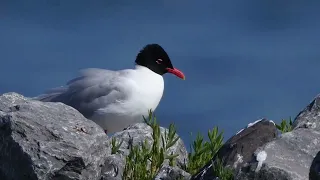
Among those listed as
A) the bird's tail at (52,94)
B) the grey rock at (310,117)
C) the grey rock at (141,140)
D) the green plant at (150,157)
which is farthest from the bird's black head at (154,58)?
the grey rock at (310,117)

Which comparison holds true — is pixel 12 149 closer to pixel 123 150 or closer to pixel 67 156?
pixel 67 156

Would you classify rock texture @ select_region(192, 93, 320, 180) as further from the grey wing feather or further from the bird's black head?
the bird's black head

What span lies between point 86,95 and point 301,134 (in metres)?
6.31

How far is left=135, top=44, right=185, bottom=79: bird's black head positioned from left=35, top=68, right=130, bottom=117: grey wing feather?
1541 mm

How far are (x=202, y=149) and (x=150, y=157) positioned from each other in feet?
1.58

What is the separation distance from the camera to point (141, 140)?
8.77 m

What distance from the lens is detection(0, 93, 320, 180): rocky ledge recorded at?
6.98m

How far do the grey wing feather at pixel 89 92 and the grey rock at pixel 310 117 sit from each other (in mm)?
5337

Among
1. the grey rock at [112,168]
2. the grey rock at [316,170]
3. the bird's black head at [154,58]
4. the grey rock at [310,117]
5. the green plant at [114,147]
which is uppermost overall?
the bird's black head at [154,58]

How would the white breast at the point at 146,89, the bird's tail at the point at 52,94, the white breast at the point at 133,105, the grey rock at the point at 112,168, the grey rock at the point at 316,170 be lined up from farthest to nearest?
the white breast at the point at 146,89 → the white breast at the point at 133,105 → the bird's tail at the point at 52,94 → the grey rock at the point at 112,168 → the grey rock at the point at 316,170

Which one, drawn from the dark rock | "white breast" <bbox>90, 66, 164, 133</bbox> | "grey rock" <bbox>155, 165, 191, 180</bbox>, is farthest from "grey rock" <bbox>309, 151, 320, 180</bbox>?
"white breast" <bbox>90, 66, 164, 133</bbox>

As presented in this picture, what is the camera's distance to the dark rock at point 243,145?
7281 millimetres

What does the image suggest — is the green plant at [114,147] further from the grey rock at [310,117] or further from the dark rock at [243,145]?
the grey rock at [310,117]

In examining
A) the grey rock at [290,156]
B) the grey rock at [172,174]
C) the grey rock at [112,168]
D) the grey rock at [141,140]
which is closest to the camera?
the grey rock at [290,156]
